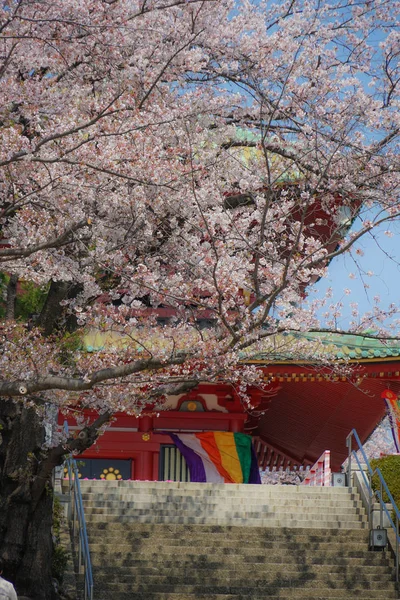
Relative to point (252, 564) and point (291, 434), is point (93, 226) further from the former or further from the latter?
point (291, 434)

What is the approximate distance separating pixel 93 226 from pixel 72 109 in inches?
59.5

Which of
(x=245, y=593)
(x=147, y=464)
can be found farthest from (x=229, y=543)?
(x=147, y=464)

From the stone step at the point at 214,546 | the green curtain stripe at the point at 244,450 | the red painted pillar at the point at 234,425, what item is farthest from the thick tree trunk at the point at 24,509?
the red painted pillar at the point at 234,425

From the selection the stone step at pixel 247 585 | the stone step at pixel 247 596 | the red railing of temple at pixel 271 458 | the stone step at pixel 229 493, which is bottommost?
the stone step at pixel 247 596

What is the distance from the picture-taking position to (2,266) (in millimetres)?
11148

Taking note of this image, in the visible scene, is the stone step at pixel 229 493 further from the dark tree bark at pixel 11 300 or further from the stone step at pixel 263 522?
the dark tree bark at pixel 11 300

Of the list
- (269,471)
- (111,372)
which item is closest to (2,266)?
(111,372)

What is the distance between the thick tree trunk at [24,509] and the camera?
11758mm

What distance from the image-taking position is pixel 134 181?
35.1ft

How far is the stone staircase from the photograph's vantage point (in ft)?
41.5

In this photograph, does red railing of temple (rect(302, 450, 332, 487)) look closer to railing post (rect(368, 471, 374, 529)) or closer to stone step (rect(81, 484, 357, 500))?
stone step (rect(81, 484, 357, 500))

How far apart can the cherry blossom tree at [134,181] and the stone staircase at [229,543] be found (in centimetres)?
147

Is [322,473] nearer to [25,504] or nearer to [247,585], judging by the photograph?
[247,585]

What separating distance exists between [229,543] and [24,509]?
3364mm
